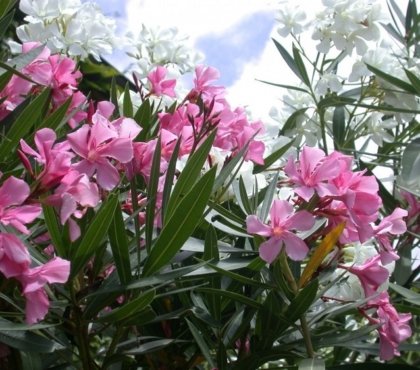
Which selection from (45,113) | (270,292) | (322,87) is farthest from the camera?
(322,87)

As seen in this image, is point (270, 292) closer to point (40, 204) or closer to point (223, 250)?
point (223, 250)

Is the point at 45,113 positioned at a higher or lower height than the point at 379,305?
higher

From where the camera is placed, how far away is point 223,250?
2.77 feet

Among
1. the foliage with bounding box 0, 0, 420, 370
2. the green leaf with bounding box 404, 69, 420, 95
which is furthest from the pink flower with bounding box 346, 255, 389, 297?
the green leaf with bounding box 404, 69, 420, 95

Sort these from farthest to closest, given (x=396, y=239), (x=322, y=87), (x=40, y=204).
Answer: (x=322, y=87)
(x=396, y=239)
(x=40, y=204)

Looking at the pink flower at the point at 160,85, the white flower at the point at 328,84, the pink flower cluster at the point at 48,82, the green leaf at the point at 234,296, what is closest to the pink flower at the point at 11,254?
the green leaf at the point at 234,296

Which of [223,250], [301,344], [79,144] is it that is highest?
[79,144]

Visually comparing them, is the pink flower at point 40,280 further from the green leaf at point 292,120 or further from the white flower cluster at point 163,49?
the green leaf at point 292,120

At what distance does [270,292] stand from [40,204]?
0.29m

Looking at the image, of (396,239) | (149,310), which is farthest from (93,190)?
(396,239)

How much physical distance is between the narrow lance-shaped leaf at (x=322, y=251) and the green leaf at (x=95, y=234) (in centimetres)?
24

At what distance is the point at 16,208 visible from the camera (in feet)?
2.07

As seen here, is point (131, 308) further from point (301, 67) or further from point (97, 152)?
point (301, 67)

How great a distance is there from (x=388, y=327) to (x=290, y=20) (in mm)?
845
